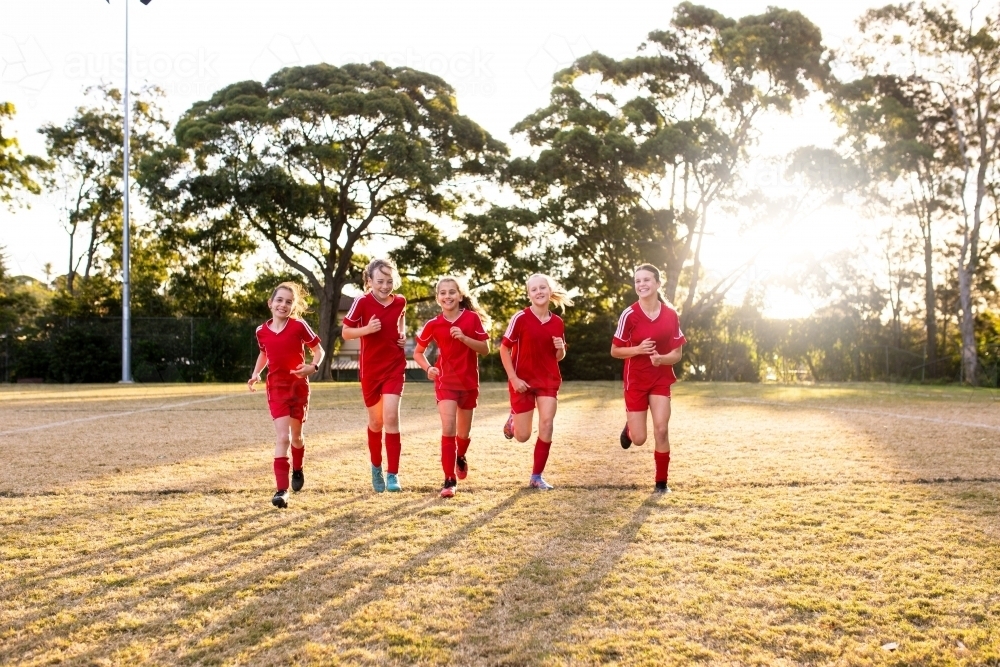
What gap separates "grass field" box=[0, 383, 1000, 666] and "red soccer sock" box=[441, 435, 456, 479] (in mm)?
168

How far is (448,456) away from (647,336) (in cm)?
157

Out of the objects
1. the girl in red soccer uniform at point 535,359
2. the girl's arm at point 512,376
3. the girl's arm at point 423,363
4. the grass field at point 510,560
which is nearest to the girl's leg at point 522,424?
the girl in red soccer uniform at point 535,359

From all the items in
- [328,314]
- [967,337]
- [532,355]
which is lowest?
[532,355]

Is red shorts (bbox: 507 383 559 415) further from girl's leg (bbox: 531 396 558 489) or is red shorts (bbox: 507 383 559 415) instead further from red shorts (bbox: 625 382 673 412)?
red shorts (bbox: 625 382 673 412)

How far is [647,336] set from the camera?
5.98m

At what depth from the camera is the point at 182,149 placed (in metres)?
27.9

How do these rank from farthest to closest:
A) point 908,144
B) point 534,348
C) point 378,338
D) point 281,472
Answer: point 908,144
point 534,348
point 378,338
point 281,472

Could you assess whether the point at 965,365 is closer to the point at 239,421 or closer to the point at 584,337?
the point at 584,337

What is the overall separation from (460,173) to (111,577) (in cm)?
2665

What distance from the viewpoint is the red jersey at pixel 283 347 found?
572cm

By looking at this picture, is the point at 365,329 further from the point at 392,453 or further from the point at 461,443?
the point at 461,443

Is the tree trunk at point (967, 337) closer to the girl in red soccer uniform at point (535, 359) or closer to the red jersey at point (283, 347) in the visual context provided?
the girl in red soccer uniform at point (535, 359)

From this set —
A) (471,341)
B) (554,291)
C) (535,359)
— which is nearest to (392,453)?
(471,341)

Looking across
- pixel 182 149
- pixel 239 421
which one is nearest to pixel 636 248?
pixel 182 149
